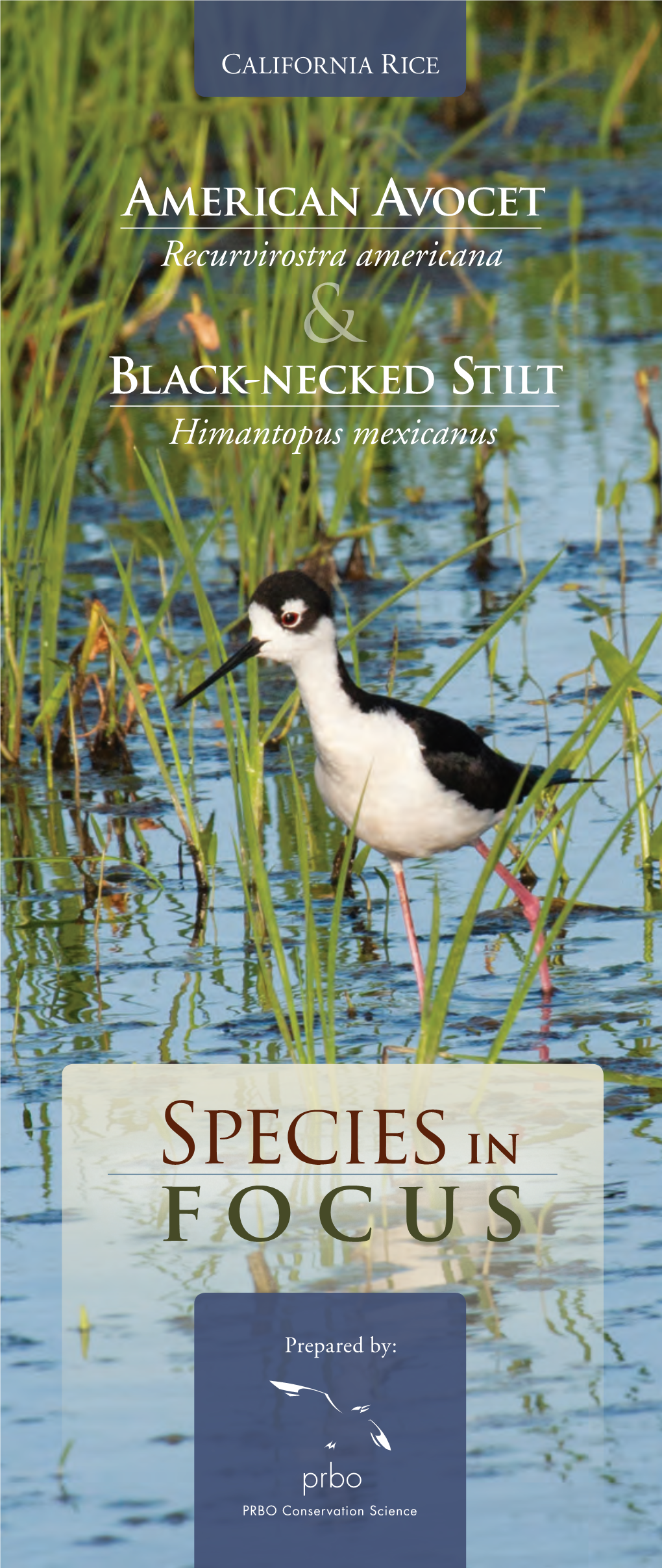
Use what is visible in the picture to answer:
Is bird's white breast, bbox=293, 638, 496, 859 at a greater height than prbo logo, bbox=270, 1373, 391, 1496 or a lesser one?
greater

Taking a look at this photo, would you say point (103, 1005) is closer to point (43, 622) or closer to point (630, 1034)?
point (630, 1034)

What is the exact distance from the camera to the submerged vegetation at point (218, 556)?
5.01 meters

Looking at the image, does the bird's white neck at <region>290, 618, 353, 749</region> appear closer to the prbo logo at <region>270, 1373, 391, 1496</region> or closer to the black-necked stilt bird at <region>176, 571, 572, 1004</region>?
the black-necked stilt bird at <region>176, 571, 572, 1004</region>

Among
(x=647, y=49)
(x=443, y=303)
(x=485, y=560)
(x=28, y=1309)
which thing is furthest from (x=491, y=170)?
(x=28, y=1309)

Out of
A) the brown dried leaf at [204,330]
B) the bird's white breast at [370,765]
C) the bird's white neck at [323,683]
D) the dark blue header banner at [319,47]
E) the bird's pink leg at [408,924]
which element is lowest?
the bird's pink leg at [408,924]

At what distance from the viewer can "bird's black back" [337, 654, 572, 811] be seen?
486cm

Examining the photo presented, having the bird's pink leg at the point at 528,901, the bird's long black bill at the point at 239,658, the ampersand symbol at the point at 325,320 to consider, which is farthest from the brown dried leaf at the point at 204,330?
the bird's long black bill at the point at 239,658

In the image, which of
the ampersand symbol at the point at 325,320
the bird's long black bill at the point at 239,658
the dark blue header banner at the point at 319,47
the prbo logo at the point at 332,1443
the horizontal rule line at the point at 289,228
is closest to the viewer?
the prbo logo at the point at 332,1443

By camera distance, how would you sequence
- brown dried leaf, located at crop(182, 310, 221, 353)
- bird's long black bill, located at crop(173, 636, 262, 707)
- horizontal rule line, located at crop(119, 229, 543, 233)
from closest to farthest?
bird's long black bill, located at crop(173, 636, 262, 707) < horizontal rule line, located at crop(119, 229, 543, 233) < brown dried leaf, located at crop(182, 310, 221, 353)

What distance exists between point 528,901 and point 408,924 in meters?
0.38

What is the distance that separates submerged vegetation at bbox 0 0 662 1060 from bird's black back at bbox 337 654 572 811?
12 cm

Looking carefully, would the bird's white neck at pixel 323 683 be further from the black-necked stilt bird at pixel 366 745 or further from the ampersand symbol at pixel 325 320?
the ampersand symbol at pixel 325 320

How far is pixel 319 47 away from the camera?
8.64 m

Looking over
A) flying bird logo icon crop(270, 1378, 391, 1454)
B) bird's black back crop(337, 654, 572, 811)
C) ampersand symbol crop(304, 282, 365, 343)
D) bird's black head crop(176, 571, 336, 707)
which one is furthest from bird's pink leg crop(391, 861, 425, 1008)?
ampersand symbol crop(304, 282, 365, 343)
